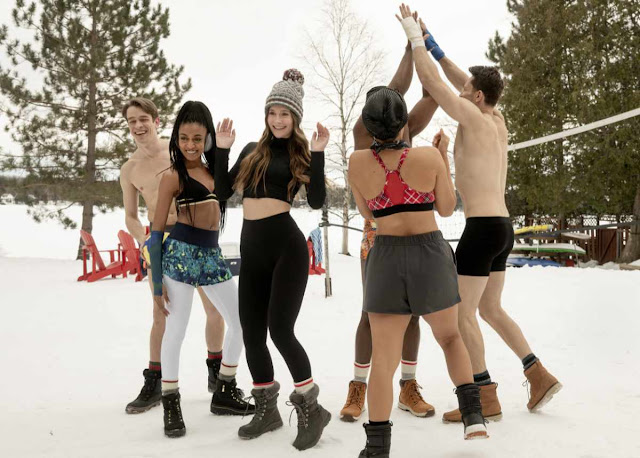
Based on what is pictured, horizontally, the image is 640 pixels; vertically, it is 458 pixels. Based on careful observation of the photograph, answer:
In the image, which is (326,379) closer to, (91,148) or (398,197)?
(398,197)

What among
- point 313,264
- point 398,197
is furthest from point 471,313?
point 313,264

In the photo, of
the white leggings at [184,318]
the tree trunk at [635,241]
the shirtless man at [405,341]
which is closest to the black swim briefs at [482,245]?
the shirtless man at [405,341]

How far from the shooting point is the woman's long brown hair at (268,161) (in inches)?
122

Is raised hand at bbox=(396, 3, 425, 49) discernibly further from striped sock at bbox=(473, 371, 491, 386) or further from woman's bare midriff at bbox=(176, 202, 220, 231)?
striped sock at bbox=(473, 371, 491, 386)

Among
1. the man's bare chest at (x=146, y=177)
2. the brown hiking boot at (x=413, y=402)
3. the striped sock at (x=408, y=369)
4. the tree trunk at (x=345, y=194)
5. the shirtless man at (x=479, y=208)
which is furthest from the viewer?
the tree trunk at (x=345, y=194)

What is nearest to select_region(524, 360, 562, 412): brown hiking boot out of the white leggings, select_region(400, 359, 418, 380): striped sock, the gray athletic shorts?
select_region(400, 359, 418, 380): striped sock

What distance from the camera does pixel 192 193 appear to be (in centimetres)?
338

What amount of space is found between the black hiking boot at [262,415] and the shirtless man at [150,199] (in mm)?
809

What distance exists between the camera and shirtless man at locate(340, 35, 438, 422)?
3.44 meters

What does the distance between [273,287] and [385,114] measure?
1125 millimetres

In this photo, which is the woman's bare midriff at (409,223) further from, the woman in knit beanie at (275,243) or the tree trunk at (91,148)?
the tree trunk at (91,148)

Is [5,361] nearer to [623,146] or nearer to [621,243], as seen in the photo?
[623,146]

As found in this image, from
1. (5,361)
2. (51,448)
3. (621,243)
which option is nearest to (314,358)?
(51,448)

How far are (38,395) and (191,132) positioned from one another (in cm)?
252
